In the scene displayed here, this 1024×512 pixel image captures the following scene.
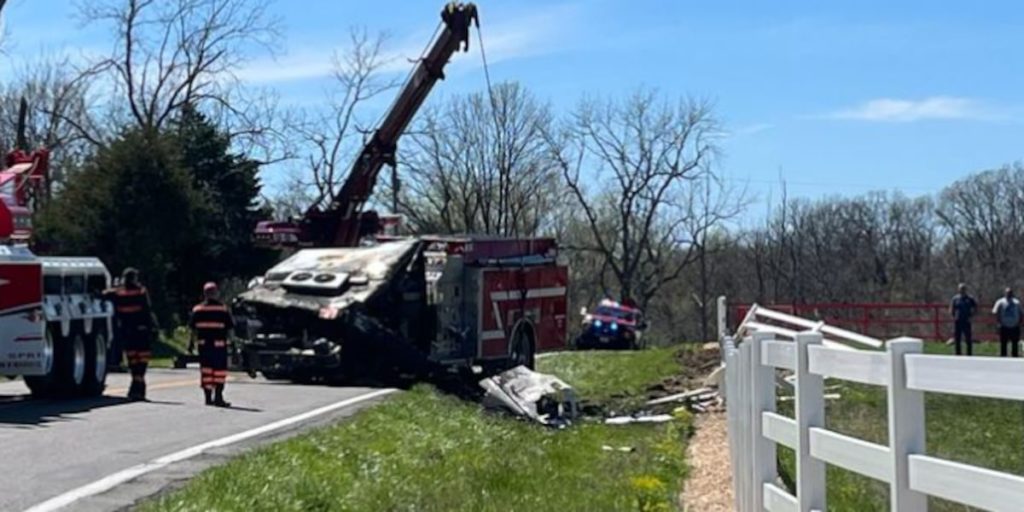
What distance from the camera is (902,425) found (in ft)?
16.7

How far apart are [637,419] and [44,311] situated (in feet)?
27.6

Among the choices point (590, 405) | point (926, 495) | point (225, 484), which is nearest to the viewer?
point (926, 495)

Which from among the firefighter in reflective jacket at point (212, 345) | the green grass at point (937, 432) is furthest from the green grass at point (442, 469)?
the firefighter in reflective jacket at point (212, 345)

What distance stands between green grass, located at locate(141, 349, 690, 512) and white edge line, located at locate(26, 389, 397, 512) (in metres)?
0.55

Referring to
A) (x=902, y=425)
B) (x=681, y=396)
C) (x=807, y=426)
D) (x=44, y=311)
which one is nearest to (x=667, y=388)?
(x=681, y=396)

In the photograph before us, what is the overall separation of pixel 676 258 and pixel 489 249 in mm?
59285

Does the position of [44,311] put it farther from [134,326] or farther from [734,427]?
[734,427]

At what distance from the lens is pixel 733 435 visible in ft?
37.6

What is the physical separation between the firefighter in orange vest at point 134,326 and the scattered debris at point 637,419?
250 inches

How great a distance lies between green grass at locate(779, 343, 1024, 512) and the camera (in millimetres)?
10470

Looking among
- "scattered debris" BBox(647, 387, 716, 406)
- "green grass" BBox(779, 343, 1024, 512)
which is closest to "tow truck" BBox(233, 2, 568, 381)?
"scattered debris" BBox(647, 387, 716, 406)

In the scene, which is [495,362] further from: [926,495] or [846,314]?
[846,314]

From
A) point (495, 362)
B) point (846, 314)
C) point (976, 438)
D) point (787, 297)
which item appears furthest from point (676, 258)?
point (976, 438)

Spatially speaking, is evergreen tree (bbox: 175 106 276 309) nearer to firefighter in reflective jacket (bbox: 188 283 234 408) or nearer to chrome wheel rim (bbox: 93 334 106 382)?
chrome wheel rim (bbox: 93 334 106 382)
